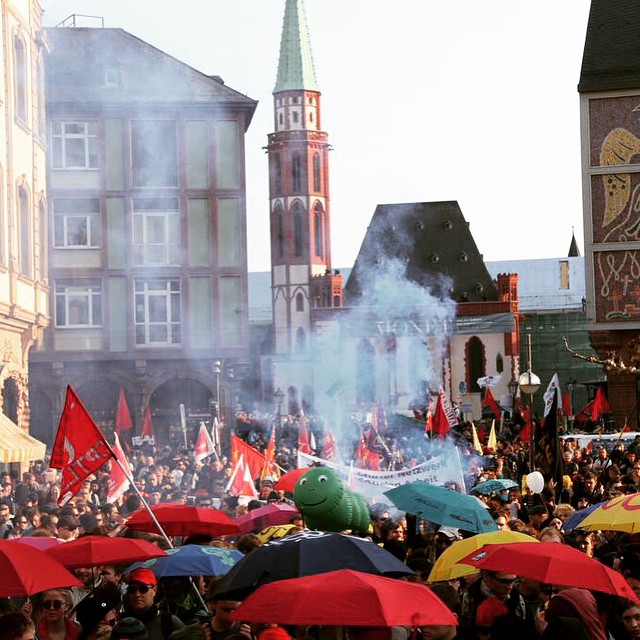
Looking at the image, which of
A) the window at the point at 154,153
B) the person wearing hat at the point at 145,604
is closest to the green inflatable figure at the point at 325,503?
the person wearing hat at the point at 145,604

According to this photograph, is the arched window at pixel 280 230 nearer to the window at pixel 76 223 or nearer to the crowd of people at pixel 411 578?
the window at pixel 76 223

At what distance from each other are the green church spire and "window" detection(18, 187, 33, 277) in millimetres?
94158

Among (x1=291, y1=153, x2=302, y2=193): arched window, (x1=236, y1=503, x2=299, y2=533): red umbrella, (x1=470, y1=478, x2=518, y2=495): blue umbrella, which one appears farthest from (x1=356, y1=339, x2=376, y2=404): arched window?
(x1=236, y1=503, x2=299, y2=533): red umbrella

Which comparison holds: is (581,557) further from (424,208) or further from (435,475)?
(424,208)

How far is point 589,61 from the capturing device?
4922 centimetres

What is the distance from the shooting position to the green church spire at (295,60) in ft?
406

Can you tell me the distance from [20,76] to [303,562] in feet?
75.3

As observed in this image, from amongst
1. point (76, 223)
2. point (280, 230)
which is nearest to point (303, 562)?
point (76, 223)

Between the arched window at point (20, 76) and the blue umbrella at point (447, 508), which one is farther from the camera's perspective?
the arched window at point (20, 76)

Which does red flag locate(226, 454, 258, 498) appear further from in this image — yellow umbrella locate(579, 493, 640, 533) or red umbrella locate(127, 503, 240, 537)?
yellow umbrella locate(579, 493, 640, 533)

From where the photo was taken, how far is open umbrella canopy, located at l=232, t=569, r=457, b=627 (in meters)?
7.09

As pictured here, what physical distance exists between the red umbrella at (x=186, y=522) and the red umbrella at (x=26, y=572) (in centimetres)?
485

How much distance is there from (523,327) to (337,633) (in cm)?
10828

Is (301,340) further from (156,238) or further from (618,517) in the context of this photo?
(618,517)
